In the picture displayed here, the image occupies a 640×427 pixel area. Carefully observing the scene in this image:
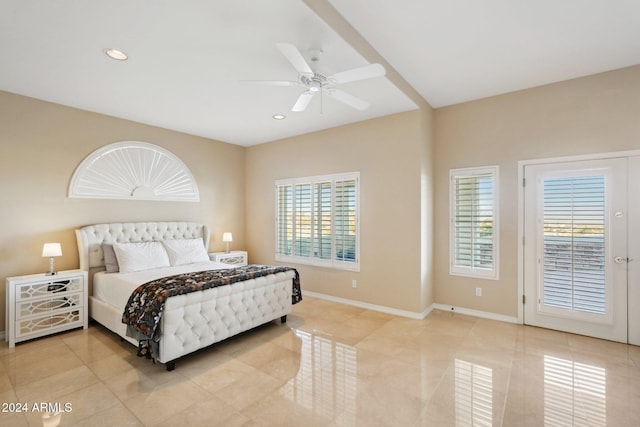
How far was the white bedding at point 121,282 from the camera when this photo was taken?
3281 millimetres

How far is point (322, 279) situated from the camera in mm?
5012

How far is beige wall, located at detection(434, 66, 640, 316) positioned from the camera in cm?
326

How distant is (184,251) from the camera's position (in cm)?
453

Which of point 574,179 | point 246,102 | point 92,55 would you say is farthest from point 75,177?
point 574,179

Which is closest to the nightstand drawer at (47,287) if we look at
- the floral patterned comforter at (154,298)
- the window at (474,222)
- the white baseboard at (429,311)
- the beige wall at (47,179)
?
the beige wall at (47,179)

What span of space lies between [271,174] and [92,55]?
3.31 metres

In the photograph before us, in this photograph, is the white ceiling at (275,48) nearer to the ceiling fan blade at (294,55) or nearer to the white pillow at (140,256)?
the ceiling fan blade at (294,55)

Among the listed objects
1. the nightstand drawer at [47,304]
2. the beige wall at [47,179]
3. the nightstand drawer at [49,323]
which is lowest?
the nightstand drawer at [49,323]

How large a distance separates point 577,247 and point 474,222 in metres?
1.10

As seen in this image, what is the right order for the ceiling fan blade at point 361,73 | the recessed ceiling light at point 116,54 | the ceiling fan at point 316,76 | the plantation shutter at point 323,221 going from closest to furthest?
the ceiling fan at point 316,76, the ceiling fan blade at point 361,73, the recessed ceiling light at point 116,54, the plantation shutter at point 323,221

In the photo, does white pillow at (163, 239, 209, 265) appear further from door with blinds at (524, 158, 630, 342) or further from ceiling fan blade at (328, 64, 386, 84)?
door with blinds at (524, 158, 630, 342)

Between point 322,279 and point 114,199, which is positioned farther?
point 322,279

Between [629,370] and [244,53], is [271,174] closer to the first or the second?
[244,53]

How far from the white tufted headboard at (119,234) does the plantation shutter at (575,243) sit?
16.9ft
